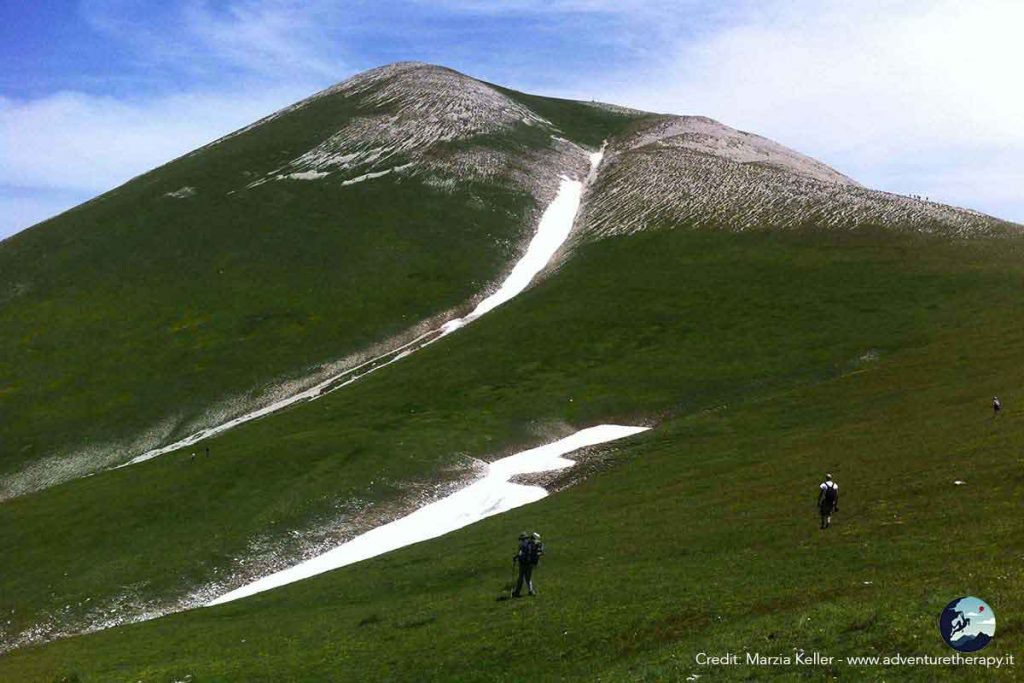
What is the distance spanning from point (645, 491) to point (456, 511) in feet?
58.0

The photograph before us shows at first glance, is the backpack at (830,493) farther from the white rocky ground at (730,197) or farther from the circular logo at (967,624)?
the white rocky ground at (730,197)

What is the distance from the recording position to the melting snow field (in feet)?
200

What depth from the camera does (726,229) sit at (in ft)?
414

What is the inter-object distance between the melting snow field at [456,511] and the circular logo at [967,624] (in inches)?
1735

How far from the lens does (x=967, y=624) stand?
68.9 ft

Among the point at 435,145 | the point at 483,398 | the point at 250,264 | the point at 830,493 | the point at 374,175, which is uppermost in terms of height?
the point at 435,145

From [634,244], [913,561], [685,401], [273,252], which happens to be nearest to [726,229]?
[634,244]

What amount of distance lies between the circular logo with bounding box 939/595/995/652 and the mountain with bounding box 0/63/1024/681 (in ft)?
3.64

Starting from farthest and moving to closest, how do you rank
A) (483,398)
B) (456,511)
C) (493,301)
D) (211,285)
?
(211,285) < (493,301) < (483,398) < (456,511)

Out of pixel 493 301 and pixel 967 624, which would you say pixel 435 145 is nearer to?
pixel 493 301

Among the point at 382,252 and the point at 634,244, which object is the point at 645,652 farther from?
the point at 382,252

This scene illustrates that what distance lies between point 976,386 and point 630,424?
101 ft

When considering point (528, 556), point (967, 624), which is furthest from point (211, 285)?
point (967, 624)

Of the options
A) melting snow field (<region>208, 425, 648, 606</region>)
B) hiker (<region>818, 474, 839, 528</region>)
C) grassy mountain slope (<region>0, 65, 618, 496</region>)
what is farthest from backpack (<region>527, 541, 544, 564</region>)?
grassy mountain slope (<region>0, 65, 618, 496</region>)
